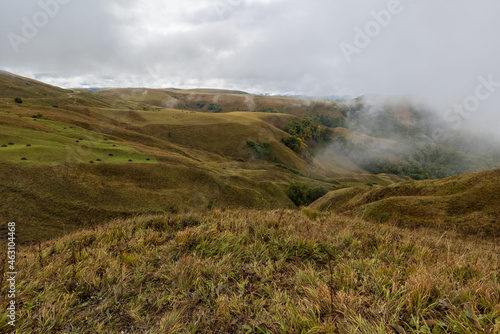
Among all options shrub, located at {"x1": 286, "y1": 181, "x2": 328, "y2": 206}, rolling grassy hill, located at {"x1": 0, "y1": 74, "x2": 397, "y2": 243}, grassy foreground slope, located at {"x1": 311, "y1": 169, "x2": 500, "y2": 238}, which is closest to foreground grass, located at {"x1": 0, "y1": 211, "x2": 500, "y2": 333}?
rolling grassy hill, located at {"x1": 0, "y1": 74, "x2": 397, "y2": 243}

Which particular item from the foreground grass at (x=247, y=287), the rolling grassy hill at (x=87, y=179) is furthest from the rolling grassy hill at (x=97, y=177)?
the foreground grass at (x=247, y=287)

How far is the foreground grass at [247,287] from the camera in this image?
293 centimetres

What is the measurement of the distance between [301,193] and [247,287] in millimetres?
61953

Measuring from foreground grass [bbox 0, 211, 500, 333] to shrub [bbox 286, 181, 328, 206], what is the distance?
5738cm

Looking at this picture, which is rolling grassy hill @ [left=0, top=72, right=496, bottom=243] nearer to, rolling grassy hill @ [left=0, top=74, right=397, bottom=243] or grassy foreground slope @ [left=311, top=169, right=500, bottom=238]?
rolling grassy hill @ [left=0, top=74, right=397, bottom=243]

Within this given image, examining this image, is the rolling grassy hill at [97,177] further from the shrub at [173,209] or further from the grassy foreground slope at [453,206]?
the grassy foreground slope at [453,206]

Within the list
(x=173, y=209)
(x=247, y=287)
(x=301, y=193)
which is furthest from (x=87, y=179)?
(x=301, y=193)

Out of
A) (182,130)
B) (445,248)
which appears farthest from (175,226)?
(182,130)

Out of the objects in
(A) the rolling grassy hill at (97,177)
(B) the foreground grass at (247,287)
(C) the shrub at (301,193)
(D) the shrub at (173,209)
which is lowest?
(C) the shrub at (301,193)

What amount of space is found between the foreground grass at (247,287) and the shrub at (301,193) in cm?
5738

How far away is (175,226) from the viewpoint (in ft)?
24.3

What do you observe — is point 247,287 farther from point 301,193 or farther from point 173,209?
point 301,193

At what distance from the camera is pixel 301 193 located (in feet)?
209

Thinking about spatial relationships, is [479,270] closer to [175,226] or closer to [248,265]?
[248,265]
